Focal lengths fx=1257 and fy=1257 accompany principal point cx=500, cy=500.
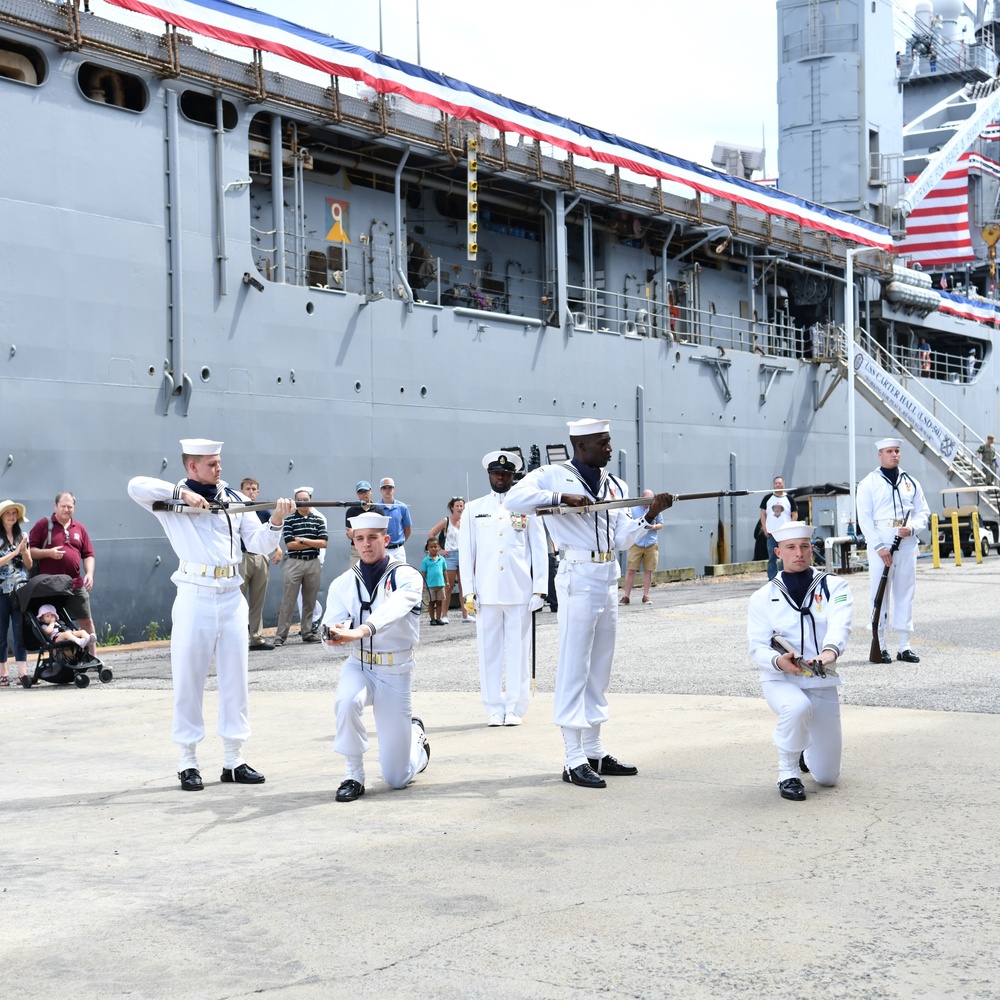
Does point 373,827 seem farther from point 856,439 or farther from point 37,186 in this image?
point 856,439

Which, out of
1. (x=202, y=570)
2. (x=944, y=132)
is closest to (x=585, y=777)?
(x=202, y=570)

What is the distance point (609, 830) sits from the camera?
5.46 m

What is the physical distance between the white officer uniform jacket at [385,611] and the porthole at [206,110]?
11720 mm

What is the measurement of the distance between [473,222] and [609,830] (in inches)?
604

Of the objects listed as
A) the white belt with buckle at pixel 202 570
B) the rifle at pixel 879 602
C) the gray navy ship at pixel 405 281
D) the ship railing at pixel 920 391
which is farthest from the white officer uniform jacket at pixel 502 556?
the ship railing at pixel 920 391

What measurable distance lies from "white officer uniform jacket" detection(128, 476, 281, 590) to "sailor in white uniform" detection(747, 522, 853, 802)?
107 inches

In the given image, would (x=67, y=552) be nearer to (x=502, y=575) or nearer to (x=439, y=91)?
(x=502, y=575)

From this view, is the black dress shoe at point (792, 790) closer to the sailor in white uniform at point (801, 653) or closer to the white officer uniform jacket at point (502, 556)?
the sailor in white uniform at point (801, 653)

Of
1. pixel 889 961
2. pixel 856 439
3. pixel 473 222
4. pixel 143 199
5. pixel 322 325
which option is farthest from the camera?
pixel 856 439

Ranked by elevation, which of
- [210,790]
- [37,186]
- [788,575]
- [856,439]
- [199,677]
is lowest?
[210,790]

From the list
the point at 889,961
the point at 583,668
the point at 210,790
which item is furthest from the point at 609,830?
the point at 210,790

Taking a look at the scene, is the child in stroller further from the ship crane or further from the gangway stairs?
the ship crane

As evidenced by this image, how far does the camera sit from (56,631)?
11.2 m

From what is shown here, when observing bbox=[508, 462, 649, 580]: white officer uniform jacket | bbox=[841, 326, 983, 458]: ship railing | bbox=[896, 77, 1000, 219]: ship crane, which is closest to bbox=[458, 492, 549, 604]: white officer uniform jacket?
bbox=[508, 462, 649, 580]: white officer uniform jacket
